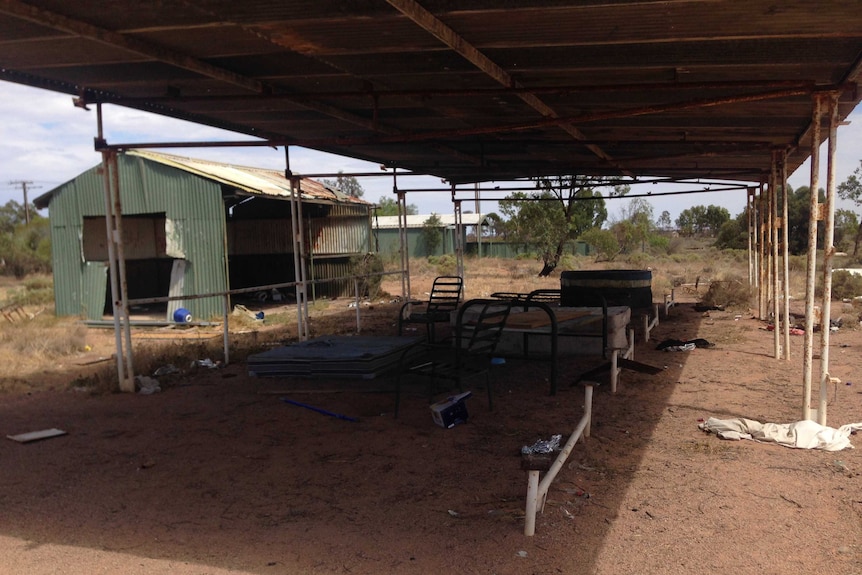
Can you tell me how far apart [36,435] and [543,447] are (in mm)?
4554

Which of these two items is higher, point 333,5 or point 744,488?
point 333,5

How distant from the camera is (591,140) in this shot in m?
9.52

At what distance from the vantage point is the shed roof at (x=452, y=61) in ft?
14.4

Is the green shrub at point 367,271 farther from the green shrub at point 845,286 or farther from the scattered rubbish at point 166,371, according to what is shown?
the green shrub at point 845,286

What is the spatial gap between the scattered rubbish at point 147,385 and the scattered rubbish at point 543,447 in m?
4.80

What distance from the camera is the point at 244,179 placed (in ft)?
64.4

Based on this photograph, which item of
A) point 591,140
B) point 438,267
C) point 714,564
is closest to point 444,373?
point 714,564

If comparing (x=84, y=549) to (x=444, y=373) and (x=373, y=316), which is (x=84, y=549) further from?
(x=373, y=316)

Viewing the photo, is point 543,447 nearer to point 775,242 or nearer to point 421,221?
point 775,242

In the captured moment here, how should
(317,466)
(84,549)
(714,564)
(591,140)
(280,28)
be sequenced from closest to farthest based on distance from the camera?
(714,564)
(84,549)
(280,28)
(317,466)
(591,140)

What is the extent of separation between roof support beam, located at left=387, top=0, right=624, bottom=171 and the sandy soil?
10.0ft

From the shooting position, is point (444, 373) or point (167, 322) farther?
point (167, 322)

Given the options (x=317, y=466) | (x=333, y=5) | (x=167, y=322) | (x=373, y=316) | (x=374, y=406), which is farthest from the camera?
(x=167, y=322)

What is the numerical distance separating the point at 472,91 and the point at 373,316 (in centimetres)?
1032
